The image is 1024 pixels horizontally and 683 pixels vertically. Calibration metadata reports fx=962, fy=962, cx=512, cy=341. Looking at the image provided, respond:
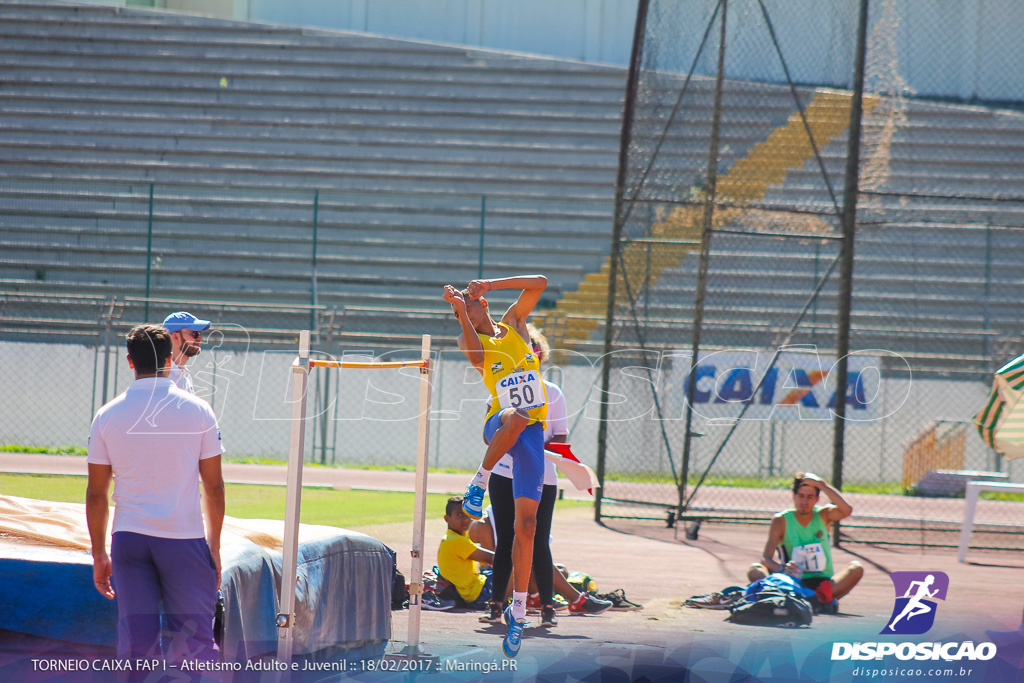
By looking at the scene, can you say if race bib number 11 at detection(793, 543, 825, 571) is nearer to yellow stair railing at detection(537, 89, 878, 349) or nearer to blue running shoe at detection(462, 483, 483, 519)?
blue running shoe at detection(462, 483, 483, 519)

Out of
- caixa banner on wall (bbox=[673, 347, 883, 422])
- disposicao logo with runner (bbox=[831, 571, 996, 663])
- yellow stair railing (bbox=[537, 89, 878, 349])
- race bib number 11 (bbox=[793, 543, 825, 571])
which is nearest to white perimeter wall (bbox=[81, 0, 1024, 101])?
yellow stair railing (bbox=[537, 89, 878, 349])

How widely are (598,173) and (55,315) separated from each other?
11817 mm

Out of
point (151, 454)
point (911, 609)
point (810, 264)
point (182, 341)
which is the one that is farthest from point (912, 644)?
point (810, 264)

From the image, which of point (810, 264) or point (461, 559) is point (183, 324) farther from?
point (810, 264)

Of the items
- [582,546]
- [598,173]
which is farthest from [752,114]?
[582,546]

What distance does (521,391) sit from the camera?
547cm

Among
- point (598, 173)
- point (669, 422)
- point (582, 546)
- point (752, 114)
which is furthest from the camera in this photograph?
point (598, 173)

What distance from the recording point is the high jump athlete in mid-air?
5.36 meters

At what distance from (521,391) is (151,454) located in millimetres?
2157

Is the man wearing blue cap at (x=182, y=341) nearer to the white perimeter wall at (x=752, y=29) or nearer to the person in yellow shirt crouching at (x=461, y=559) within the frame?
the person in yellow shirt crouching at (x=461, y=559)

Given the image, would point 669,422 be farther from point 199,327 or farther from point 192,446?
point 192,446

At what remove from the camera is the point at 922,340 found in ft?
52.9

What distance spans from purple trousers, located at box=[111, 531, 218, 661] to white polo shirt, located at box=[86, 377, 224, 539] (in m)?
0.07

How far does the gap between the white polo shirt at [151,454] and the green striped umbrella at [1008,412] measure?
4.16 m
